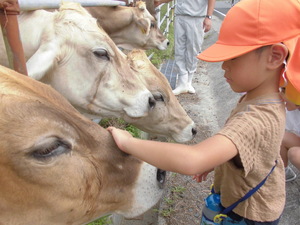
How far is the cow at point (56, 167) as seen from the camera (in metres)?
1.20

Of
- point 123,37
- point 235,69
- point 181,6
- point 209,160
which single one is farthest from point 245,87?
point 181,6

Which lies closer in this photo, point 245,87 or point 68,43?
point 245,87

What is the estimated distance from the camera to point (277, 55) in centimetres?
146

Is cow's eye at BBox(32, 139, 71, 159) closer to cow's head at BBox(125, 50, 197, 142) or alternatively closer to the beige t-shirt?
the beige t-shirt

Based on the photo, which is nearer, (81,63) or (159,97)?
(81,63)

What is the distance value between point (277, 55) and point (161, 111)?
1561 millimetres

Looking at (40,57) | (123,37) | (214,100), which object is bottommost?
(214,100)

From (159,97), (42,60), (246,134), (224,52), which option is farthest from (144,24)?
(246,134)

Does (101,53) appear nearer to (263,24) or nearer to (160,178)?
(160,178)

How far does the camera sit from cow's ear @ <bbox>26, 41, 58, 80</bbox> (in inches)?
75.8

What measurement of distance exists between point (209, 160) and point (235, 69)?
515 millimetres

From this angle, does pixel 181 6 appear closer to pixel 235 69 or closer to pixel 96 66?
pixel 96 66

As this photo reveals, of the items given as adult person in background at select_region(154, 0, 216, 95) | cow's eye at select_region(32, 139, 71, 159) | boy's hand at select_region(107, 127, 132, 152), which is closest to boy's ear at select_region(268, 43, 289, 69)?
boy's hand at select_region(107, 127, 132, 152)

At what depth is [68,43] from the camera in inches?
85.3
